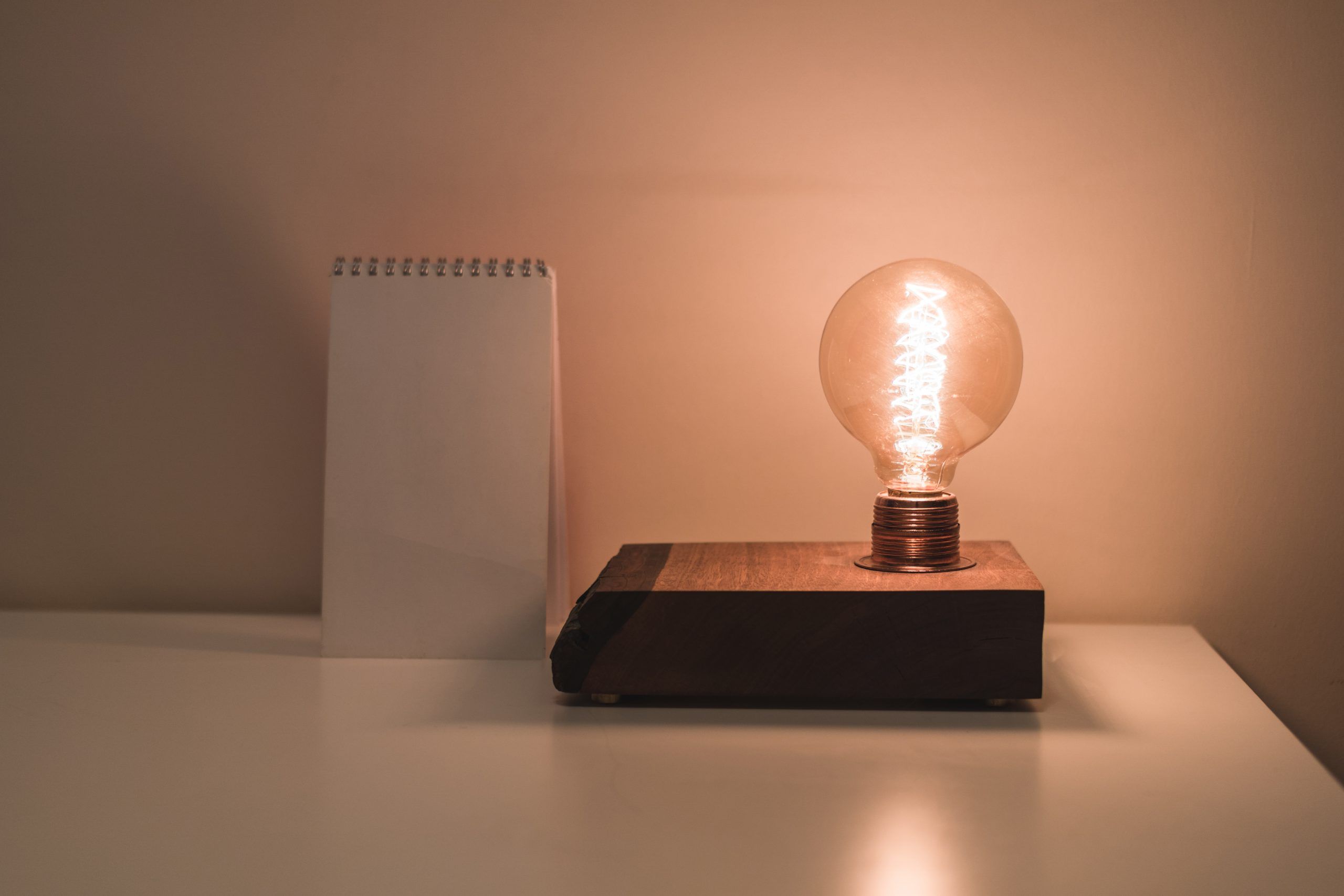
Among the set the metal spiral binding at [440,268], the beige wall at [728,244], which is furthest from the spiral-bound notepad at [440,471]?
the beige wall at [728,244]

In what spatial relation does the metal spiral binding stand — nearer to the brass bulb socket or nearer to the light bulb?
the light bulb

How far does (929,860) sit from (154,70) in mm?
1257

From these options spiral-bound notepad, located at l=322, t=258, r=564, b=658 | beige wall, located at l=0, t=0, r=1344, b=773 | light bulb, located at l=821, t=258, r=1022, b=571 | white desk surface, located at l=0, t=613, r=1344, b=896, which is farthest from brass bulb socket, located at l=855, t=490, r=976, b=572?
spiral-bound notepad, located at l=322, t=258, r=564, b=658

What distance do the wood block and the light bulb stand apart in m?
0.08

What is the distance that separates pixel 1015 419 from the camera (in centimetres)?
130

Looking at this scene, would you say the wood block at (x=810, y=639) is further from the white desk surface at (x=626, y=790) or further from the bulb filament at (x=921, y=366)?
the bulb filament at (x=921, y=366)

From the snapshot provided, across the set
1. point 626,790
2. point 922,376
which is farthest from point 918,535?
point 626,790

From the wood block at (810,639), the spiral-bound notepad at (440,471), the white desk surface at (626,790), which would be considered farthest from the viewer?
the spiral-bound notepad at (440,471)

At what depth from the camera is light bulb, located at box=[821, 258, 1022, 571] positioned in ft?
3.42

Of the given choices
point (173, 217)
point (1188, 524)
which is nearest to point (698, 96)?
point (173, 217)

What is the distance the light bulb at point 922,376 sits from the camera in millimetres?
1041

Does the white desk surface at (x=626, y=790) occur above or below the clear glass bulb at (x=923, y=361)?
below

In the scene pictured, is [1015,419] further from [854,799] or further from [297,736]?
[297,736]

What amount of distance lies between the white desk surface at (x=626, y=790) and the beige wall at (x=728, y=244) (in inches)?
11.2
